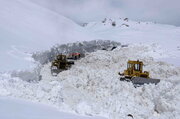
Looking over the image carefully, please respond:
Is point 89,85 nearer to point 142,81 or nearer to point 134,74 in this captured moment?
point 142,81

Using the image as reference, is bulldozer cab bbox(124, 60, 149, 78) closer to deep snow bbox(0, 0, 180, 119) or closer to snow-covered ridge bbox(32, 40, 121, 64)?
deep snow bbox(0, 0, 180, 119)

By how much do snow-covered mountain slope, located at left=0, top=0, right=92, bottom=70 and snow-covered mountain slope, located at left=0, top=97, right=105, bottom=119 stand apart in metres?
4.05

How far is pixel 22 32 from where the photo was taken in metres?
16.2

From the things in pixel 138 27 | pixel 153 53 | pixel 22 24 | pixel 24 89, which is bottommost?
pixel 24 89

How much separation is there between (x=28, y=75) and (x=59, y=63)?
3977 millimetres

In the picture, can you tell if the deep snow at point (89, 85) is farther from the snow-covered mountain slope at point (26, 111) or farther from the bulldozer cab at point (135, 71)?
the bulldozer cab at point (135, 71)

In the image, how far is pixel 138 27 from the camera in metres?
40.2

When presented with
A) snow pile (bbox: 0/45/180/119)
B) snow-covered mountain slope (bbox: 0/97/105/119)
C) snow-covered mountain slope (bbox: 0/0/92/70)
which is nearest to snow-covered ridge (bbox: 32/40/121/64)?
snow-covered mountain slope (bbox: 0/0/92/70)

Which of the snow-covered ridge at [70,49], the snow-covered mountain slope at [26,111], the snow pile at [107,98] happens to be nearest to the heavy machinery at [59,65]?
the snow-covered ridge at [70,49]

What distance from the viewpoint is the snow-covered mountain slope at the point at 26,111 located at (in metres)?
3.98

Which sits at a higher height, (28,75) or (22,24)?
(22,24)

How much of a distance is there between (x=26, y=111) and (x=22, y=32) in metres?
12.8

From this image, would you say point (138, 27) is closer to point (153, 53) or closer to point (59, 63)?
point (153, 53)

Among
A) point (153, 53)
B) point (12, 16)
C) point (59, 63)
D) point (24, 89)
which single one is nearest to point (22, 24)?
point (12, 16)
